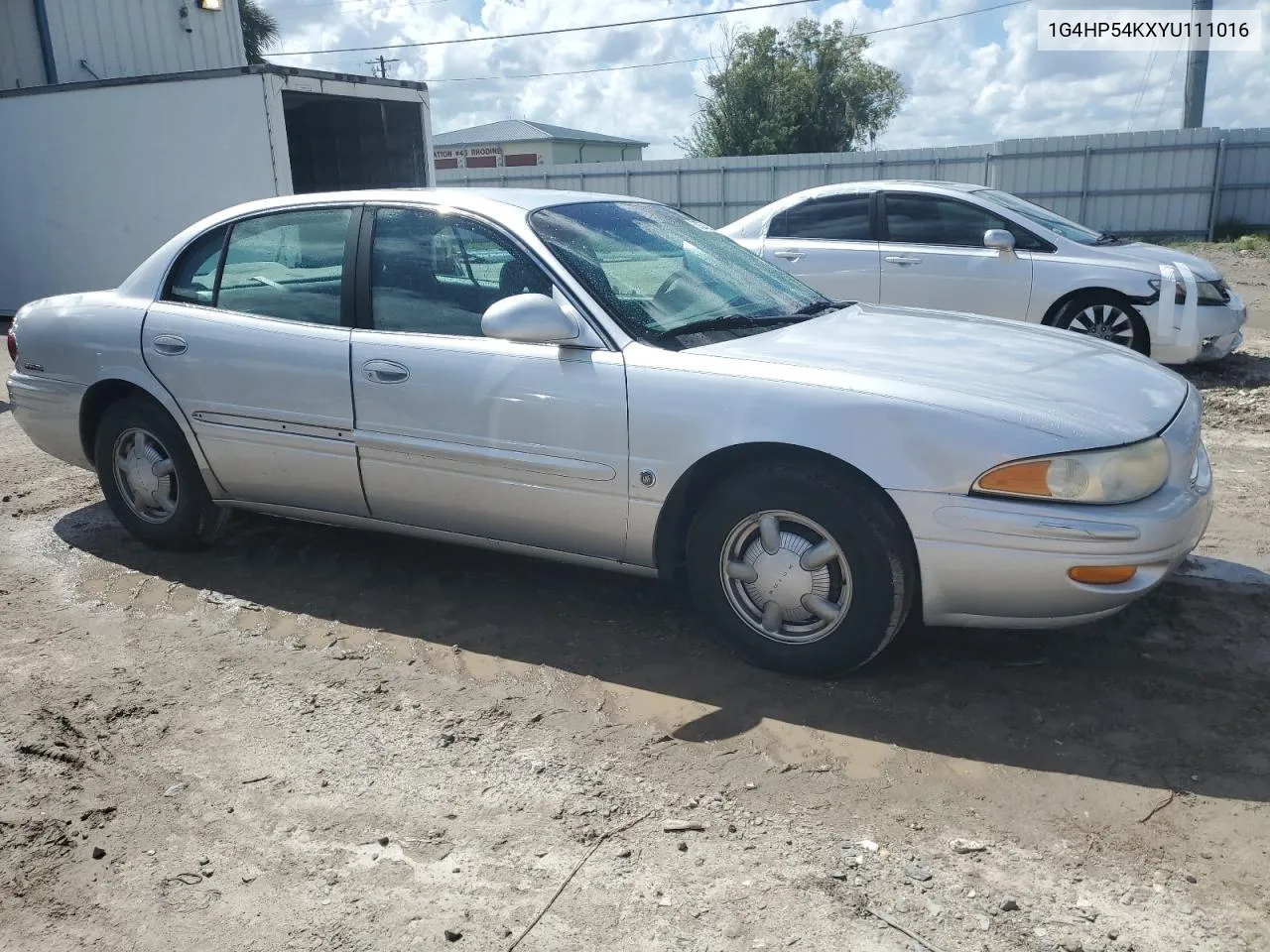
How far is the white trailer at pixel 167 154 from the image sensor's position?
10570 millimetres

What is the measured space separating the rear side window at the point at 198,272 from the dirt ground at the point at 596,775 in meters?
1.27

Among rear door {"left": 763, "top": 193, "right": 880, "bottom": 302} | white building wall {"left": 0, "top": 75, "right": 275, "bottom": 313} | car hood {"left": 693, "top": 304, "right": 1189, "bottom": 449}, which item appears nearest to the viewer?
car hood {"left": 693, "top": 304, "right": 1189, "bottom": 449}

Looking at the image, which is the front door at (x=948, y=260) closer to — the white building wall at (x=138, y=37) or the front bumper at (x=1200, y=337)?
the front bumper at (x=1200, y=337)

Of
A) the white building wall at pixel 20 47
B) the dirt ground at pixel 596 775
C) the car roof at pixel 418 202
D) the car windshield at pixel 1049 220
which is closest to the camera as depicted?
the dirt ground at pixel 596 775

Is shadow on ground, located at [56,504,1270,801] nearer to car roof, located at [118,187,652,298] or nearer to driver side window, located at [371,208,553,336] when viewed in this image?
driver side window, located at [371,208,553,336]

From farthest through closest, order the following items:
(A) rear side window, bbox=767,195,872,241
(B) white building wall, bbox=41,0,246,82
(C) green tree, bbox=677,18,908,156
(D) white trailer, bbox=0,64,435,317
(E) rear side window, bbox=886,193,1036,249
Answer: (C) green tree, bbox=677,18,908,156
(B) white building wall, bbox=41,0,246,82
(D) white trailer, bbox=0,64,435,317
(A) rear side window, bbox=767,195,872,241
(E) rear side window, bbox=886,193,1036,249

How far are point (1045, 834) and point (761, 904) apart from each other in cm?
78

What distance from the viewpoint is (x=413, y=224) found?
4246 millimetres

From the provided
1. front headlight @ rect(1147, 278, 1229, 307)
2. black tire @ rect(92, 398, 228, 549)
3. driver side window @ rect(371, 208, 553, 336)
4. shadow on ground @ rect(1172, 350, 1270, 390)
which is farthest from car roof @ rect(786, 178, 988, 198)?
black tire @ rect(92, 398, 228, 549)

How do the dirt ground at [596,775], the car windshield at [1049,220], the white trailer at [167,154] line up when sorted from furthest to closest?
1. the white trailer at [167,154]
2. the car windshield at [1049,220]
3. the dirt ground at [596,775]

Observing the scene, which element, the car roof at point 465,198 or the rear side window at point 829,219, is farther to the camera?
the rear side window at point 829,219

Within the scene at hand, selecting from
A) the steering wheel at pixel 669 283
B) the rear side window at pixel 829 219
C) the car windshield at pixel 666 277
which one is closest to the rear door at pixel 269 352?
the car windshield at pixel 666 277

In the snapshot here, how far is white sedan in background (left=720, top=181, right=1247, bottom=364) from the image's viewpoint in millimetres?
7945

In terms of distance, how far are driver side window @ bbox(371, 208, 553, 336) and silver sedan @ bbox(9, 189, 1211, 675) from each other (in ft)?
0.03
